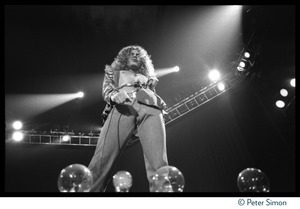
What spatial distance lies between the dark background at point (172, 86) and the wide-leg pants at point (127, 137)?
157 cm

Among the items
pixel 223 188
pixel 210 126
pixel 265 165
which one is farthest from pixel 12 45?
pixel 265 165

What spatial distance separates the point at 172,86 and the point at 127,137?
2616 mm

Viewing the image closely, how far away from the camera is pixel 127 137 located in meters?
3.02

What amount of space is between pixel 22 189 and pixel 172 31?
2700 mm

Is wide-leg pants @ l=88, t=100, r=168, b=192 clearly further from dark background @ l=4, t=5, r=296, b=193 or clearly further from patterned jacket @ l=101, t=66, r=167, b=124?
dark background @ l=4, t=5, r=296, b=193

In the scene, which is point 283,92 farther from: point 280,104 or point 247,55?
point 247,55

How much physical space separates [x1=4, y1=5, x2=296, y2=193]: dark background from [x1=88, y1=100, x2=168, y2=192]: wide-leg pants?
1.57 metres

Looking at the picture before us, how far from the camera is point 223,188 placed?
184 inches

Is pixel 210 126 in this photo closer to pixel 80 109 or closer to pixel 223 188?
pixel 223 188

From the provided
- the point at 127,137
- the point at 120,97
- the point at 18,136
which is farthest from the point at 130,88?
the point at 18,136

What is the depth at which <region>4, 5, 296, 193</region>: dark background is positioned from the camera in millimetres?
4547

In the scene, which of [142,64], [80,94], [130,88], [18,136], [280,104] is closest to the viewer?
[130,88]

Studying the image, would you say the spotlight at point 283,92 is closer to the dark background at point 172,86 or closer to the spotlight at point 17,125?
the dark background at point 172,86

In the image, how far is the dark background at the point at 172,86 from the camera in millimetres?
4547
